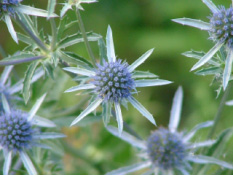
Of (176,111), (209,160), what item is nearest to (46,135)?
(176,111)

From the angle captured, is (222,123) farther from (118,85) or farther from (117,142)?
(118,85)

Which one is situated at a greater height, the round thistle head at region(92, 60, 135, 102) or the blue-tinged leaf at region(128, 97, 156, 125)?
the round thistle head at region(92, 60, 135, 102)

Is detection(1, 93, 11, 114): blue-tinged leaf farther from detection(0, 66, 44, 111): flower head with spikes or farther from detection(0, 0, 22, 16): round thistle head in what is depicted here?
detection(0, 0, 22, 16): round thistle head

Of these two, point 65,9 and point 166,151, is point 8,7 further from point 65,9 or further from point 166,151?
point 166,151

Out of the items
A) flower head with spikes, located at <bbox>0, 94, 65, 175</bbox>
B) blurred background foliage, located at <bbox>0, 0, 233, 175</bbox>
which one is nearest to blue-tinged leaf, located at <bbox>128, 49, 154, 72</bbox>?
flower head with spikes, located at <bbox>0, 94, 65, 175</bbox>

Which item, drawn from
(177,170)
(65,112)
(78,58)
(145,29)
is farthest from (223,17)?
(145,29)

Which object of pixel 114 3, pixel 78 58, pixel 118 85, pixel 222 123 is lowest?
pixel 222 123

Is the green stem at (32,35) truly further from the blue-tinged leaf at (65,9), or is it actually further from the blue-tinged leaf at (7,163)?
the blue-tinged leaf at (7,163)
